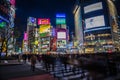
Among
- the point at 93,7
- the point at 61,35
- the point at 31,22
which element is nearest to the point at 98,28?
the point at 93,7

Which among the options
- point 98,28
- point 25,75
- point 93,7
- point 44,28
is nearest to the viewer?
point 25,75

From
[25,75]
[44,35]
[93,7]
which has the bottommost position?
[25,75]

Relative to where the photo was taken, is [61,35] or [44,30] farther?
[44,30]

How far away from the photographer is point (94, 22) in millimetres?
104562

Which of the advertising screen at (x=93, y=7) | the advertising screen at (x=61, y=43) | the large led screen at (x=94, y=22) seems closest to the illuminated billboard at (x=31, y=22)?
the advertising screen at (x=93, y=7)

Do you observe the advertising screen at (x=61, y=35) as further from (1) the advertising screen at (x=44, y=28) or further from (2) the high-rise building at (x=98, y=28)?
(2) the high-rise building at (x=98, y=28)

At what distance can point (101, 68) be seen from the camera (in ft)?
19.3

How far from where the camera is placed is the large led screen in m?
101

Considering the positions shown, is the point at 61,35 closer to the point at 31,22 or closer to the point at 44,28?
the point at 44,28

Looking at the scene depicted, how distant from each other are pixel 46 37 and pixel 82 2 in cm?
4170

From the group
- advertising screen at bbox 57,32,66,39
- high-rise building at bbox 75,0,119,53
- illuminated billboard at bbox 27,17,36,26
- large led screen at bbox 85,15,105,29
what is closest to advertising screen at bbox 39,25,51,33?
advertising screen at bbox 57,32,66,39

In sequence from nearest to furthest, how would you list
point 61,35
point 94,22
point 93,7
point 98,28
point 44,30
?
point 61,35 → point 98,28 → point 44,30 → point 94,22 → point 93,7

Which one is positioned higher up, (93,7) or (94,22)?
(93,7)

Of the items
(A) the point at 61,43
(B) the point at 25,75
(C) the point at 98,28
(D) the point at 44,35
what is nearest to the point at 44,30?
(D) the point at 44,35
